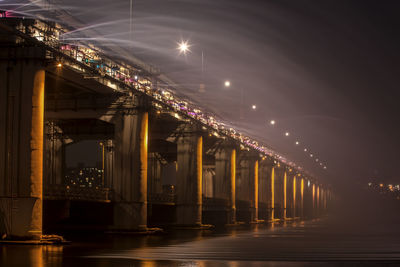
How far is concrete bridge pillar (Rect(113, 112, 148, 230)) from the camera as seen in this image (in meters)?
52.8

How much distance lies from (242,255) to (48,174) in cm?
4783

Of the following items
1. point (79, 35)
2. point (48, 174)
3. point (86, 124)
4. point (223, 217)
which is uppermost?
point (79, 35)

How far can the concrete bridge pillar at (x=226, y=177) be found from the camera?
8731 cm

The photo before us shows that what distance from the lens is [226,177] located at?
292 ft

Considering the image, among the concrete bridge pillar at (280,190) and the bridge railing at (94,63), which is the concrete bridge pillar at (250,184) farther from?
the bridge railing at (94,63)

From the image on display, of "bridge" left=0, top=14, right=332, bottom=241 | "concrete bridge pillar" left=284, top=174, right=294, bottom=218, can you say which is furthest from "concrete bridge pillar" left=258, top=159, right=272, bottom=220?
"concrete bridge pillar" left=284, top=174, right=294, bottom=218

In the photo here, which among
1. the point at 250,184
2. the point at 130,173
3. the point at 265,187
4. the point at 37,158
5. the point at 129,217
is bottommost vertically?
the point at 129,217

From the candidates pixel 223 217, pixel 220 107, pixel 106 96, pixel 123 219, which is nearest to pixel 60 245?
pixel 123 219

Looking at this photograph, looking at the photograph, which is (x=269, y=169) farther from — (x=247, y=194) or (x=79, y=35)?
(x=79, y=35)

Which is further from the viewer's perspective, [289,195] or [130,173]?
A: [289,195]

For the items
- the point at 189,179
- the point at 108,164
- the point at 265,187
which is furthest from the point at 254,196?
the point at 189,179

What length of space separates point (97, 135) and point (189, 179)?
11.6m

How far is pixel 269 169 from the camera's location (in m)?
123

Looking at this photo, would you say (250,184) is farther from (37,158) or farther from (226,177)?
A: (37,158)
